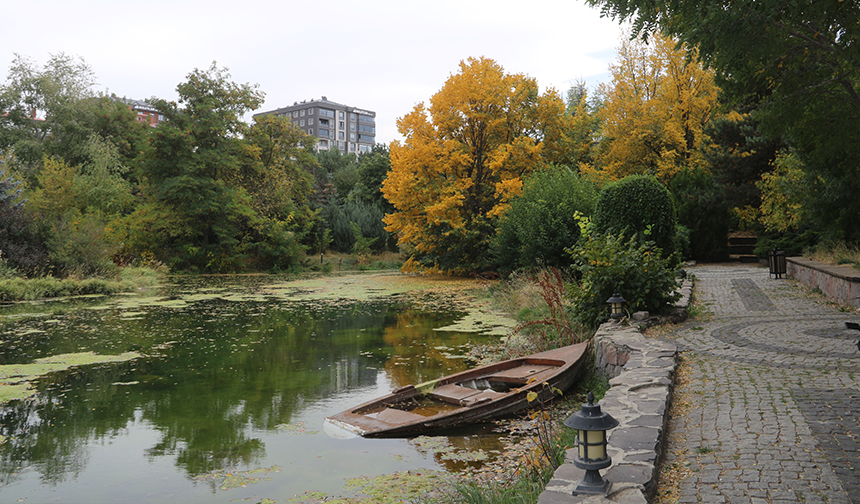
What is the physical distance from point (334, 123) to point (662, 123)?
2964 inches

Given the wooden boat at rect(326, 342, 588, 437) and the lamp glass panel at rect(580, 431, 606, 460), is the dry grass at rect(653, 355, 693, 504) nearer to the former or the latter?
the lamp glass panel at rect(580, 431, 606, 460)

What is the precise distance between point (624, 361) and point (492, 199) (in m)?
14.7

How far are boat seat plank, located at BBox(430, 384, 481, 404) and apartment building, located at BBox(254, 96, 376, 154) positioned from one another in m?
84.8

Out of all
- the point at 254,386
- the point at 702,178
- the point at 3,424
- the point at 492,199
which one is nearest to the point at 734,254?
the point at 702,178

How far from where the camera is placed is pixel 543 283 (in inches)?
371

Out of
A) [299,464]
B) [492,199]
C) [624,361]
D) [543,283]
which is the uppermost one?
[492,199]

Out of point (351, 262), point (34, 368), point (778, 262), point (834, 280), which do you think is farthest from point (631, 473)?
point (351, 262)

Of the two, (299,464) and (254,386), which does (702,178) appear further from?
(299,464)

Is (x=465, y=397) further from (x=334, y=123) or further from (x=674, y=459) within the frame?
(x=334, y=123)

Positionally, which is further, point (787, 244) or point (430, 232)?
point (430, 232)

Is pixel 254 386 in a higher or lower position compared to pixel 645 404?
lower

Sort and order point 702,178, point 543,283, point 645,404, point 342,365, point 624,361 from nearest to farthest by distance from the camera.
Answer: point 645,404, point 624,361, point 342,365, point 543,283, point 702,178

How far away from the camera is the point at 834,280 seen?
9.62m

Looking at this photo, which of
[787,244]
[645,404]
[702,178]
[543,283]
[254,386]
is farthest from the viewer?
[702,178]
